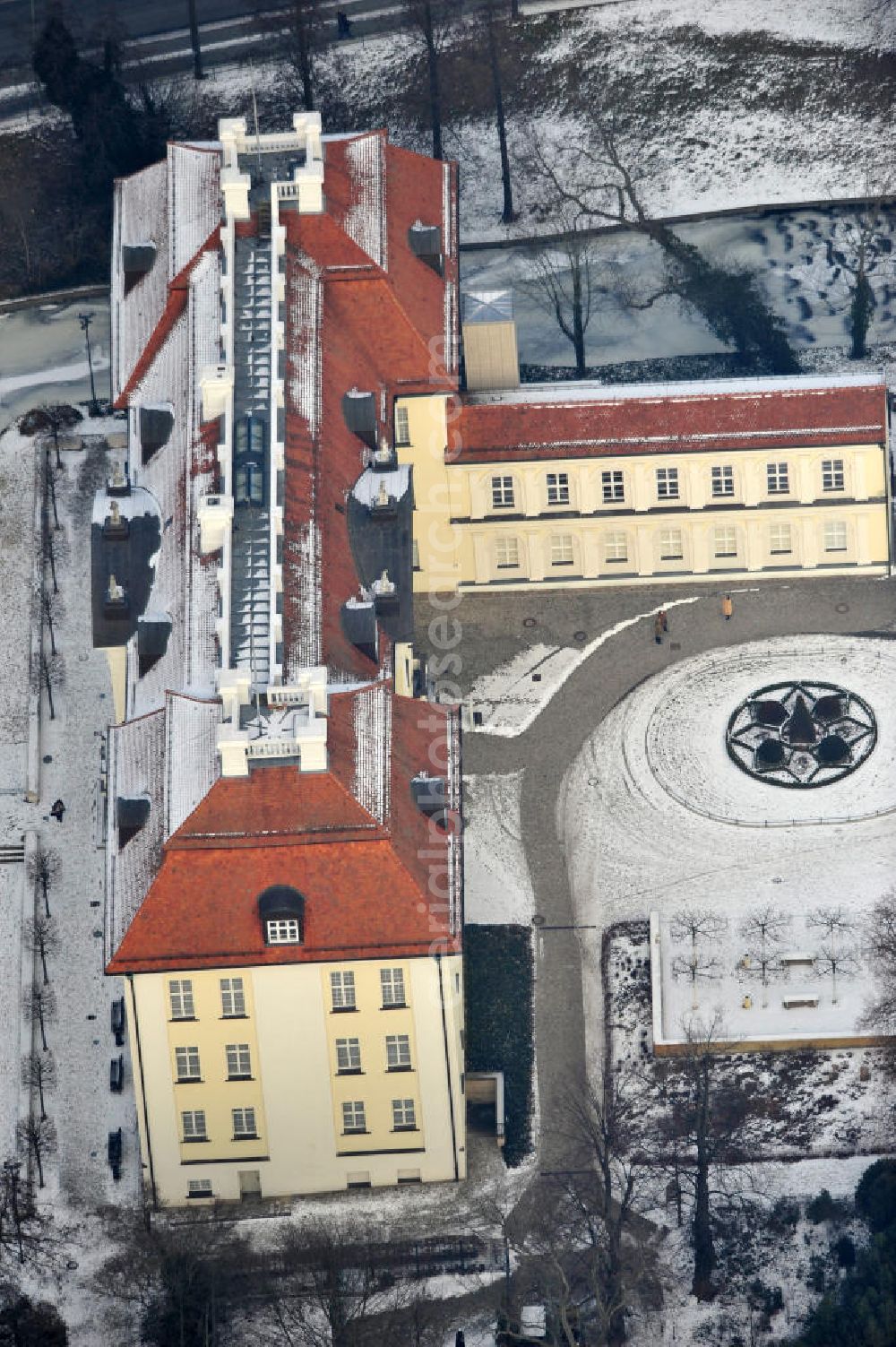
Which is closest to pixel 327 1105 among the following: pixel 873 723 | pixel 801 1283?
pixel 801 1283

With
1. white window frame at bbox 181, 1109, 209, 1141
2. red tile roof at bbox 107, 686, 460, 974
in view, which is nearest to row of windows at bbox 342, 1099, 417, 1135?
white window frame at bbox 181, 1109, 209, 1141

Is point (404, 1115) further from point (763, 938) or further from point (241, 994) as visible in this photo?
point (763, 938)

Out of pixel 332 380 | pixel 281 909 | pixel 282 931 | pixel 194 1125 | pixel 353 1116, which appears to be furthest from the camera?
pixel 332 380

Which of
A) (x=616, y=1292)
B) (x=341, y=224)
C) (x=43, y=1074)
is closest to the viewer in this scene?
(x=616, y=1292)

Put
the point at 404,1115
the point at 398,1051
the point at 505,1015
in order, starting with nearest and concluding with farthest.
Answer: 1. the point at 398,1051
2. the point at 404,1115
3. the point at 505,1015

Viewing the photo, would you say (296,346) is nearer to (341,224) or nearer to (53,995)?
(341,224)

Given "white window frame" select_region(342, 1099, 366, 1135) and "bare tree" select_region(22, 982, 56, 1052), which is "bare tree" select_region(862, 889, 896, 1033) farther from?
"bare tree" select_region(22, 982, 56, 1052)

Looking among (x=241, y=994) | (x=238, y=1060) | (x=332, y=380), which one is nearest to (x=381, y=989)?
(x=241, y=994)
